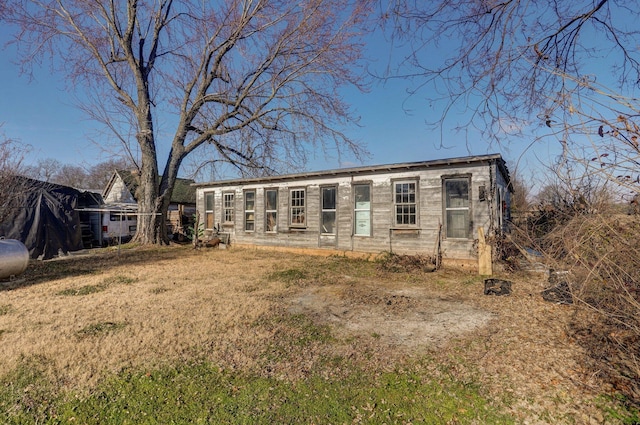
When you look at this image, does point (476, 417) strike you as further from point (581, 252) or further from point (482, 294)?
point (482, 294)

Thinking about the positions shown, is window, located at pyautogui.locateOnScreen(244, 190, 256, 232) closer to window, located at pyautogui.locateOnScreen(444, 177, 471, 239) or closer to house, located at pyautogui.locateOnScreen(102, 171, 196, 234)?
house, located at pyautogui.locateOnScreen(102, 171, 196, 234)

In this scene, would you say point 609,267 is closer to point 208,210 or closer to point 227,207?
point 227,207

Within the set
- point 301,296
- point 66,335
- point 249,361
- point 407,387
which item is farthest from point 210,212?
point 407,387

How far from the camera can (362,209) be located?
11.6 metres

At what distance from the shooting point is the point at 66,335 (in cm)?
433

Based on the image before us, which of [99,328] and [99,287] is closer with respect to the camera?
[99,328]

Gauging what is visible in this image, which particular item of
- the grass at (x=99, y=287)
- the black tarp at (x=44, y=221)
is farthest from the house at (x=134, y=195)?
the grass at (x=99, y=287)

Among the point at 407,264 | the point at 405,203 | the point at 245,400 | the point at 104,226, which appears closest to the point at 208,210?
the point at 104,226

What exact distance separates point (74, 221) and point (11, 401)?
14.3 m

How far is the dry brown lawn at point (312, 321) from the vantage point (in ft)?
10.8

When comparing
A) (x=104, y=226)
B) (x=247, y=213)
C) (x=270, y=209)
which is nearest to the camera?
(x=270, y=209)

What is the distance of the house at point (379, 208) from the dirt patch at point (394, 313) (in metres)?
3.38

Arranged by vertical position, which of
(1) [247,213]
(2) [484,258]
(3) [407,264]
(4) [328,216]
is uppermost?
(1) [247,213]

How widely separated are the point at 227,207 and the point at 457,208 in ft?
35.0
